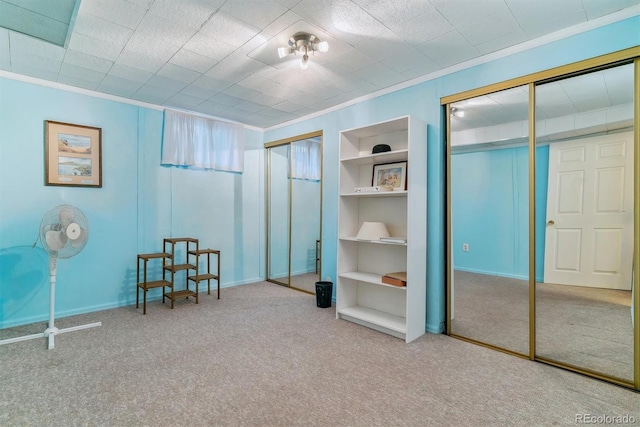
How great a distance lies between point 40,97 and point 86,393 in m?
3.02

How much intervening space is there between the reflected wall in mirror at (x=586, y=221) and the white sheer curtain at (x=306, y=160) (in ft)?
8.83

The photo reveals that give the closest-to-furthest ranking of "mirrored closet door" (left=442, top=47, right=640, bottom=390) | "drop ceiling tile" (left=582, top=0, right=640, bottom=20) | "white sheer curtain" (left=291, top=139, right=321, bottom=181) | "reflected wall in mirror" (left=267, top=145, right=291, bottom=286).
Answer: "drop ceiling tile" (left=582, top=0, right=640, bottom=20)
"mirrored closet door" (left=442, top=47, right=640, bottom=390)
"white sheer curtain" (left=291, top=139, right=321, bottom=181)
"reflected wall in mirror" (left=267, top=145, right=291, bottom=286)

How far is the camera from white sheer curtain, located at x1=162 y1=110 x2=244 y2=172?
3990 mm

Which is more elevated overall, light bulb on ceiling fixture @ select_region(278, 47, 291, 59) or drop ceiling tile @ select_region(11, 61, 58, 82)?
drop ceiling tile @ select_region(11, 61, 58, 82)

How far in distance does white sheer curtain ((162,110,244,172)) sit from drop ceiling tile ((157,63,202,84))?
1.02m

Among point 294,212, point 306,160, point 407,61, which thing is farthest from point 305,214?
point 407,61

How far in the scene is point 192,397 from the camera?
1891mm

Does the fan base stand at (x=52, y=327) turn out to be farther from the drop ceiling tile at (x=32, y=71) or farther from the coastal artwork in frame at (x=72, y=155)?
the drop ceiling tile at (x=32, y=71)

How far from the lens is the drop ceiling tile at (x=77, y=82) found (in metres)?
3.10

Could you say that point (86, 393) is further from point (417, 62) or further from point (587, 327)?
point (587, 327)

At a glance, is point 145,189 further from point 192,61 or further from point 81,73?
point 192,61

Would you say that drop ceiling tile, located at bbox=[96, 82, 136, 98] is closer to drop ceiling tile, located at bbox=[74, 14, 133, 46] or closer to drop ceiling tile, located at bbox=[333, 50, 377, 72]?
drop ceiling tile, located at bbox=[74, 14, 133, 46]

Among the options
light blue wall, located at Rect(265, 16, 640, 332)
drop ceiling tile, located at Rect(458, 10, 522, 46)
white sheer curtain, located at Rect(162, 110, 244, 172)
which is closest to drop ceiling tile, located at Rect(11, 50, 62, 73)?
white sheer curtain, located at Rect(162, 110, 244, 172)

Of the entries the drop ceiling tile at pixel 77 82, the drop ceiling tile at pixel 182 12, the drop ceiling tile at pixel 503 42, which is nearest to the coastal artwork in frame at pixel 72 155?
the drop ceiling tile at pixel 77 82
